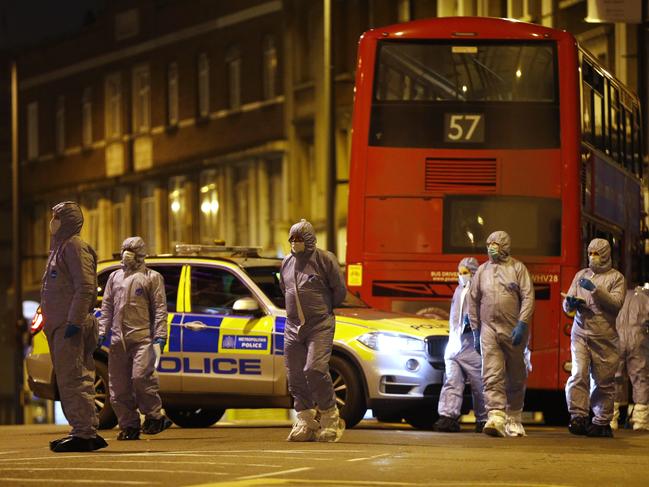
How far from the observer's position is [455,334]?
1905 centimetres

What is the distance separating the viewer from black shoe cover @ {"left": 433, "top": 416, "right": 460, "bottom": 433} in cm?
1916

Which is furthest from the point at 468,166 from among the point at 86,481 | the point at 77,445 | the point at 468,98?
the point at 86,481

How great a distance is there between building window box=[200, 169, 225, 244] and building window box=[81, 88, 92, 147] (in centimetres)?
714

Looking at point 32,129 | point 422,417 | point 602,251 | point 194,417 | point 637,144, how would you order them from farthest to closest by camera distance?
point 32,129 < point 637,144 < point 194,417 < point 422,417 < point 602,251

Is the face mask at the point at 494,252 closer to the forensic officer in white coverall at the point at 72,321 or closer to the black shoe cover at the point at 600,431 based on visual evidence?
the black shoe cover at the point at 600,431

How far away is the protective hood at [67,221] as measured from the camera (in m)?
14.8

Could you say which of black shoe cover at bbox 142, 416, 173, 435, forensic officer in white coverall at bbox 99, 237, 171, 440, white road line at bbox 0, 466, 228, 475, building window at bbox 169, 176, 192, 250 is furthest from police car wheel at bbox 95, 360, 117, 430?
building window at bbox 169, 176, 192, 250

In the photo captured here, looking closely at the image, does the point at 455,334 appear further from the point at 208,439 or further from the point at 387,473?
the point at 387,473

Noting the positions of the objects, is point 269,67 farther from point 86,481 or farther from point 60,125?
point 86,481

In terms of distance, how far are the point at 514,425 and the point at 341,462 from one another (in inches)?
181

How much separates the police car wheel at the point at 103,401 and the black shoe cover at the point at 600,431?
4494mm

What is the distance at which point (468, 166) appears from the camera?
22.1 metres

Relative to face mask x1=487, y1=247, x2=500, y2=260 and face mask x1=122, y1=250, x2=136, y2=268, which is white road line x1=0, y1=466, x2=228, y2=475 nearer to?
face mask x1=122, y1=250, x2=136, y2=268

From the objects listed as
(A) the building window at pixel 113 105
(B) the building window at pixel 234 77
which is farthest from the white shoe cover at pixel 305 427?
(A) the building window at pixel 113 105
